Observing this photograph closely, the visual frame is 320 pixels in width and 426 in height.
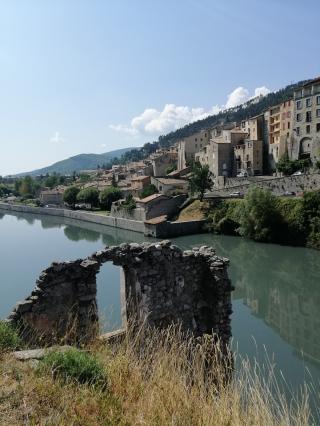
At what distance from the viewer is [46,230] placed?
68125 mm

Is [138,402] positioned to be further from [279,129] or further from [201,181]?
[279,129]

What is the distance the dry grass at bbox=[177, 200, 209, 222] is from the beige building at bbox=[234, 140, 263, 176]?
15.6 metres

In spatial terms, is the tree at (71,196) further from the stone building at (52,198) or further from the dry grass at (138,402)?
the dry grass at (138,402)

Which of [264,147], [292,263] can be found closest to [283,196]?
[292,263]

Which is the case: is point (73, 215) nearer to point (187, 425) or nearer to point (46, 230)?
point (46, 230)

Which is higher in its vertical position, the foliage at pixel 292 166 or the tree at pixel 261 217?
the foliage at pixel 292 166

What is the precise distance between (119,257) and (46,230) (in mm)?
61102

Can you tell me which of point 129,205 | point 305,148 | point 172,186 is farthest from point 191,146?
point 305,148

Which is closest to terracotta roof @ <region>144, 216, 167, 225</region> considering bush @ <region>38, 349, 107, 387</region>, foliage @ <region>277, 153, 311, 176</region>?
foliage @ <region>277, 153, 311, 176</region>

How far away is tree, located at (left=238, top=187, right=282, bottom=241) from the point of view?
41625 millimetres

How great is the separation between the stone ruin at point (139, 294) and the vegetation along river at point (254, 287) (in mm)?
724

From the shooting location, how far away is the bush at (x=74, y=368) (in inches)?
198

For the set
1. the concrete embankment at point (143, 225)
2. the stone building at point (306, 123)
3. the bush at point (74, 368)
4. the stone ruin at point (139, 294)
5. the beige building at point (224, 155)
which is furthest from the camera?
the beige building at point (224, 155)

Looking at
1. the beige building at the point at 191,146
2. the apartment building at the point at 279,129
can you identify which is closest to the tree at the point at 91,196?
the beige building at the point at 191,146
